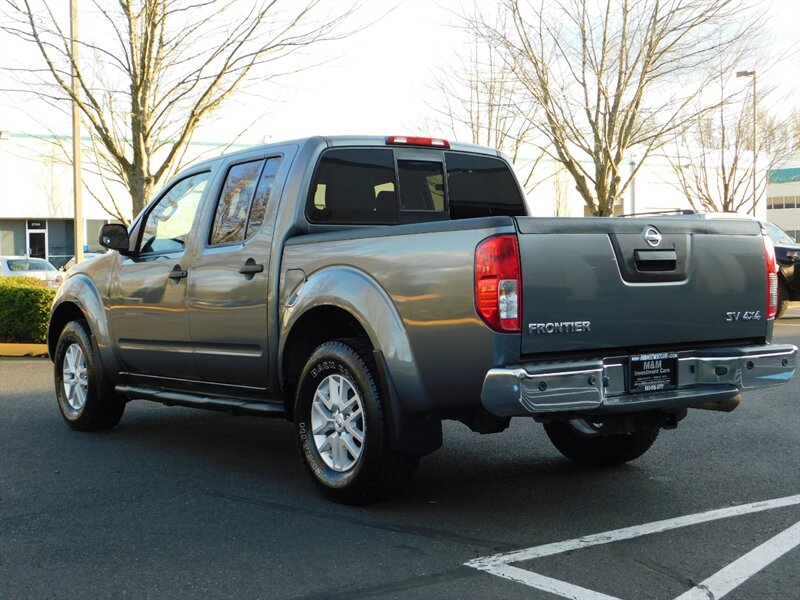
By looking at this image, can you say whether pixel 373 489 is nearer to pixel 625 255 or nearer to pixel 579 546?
pixel 579 546

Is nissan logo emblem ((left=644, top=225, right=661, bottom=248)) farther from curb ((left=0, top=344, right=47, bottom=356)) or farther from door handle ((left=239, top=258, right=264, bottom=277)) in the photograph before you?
curb ((left=0, top=344, right=47, bottom=356))

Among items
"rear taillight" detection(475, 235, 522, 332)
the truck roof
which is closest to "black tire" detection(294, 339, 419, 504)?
"rear taillight" detection(475, 235, 522, 332)

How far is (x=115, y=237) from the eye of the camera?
7184 mm

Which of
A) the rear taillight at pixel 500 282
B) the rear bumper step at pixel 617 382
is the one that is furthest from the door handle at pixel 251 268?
the rear bumper step at pixel 617 382

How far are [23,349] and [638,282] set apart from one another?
1051 centimetres

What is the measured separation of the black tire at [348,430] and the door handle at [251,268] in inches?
27.9

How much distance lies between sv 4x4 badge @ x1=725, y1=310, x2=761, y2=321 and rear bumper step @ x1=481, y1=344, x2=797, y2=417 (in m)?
0.16

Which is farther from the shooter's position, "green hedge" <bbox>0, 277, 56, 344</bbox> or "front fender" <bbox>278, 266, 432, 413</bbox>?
"green hedge" <bbox>0, 277, 56, 344</bbox>

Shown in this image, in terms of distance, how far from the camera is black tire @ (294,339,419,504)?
16.7 feet

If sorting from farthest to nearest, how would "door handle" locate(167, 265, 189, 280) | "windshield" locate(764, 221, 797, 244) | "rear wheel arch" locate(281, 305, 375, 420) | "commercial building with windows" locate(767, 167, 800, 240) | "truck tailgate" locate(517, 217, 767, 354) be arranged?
"commercial building with windows" locate(767, 167, 800, 240), "windshield" locate(764, 221, 797, 244), "door handle" locate(167, 265, 189, 280), "rear wheel arch" locate(281, 305, 375, 420), "truck tailgate" locate(517, 217, 767, 354)

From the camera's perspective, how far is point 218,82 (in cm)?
1466

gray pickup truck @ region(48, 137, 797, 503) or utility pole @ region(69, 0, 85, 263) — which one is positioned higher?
utility pole @ region(69, 0, 85, 263)

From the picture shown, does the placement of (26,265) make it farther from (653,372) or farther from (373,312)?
(653,372)

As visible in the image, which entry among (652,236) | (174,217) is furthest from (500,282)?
(174,217)
